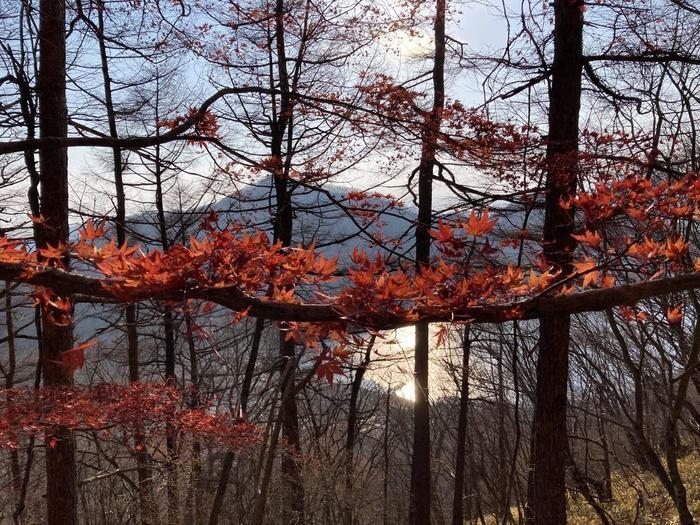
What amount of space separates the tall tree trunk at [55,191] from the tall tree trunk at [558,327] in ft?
13.9

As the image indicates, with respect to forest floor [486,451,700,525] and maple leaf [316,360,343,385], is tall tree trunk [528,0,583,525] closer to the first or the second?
forest floor [486,451,700,525]

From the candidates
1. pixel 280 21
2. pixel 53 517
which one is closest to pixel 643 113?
pixel 280 21

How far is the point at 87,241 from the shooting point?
8.02 ft

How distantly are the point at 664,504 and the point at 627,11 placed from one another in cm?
658

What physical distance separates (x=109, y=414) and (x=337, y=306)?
4.15 metres

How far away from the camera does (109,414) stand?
552 cm

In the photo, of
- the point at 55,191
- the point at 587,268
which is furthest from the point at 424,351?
the point at 587,268

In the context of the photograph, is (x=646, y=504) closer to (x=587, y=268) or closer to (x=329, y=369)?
(x=587, y=268)

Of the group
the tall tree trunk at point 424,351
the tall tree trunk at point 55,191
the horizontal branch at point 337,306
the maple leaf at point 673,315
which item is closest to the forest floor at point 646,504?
the tall tree trunk at point 424,351

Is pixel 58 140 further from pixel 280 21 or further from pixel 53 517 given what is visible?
pixel 280 21

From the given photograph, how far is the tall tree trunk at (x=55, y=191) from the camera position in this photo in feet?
18.5

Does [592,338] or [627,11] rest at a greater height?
[627,11]

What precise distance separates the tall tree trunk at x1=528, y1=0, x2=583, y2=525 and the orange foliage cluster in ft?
9.96

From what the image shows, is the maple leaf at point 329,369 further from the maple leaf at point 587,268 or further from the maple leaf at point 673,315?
the maple leaf at point 673,315
